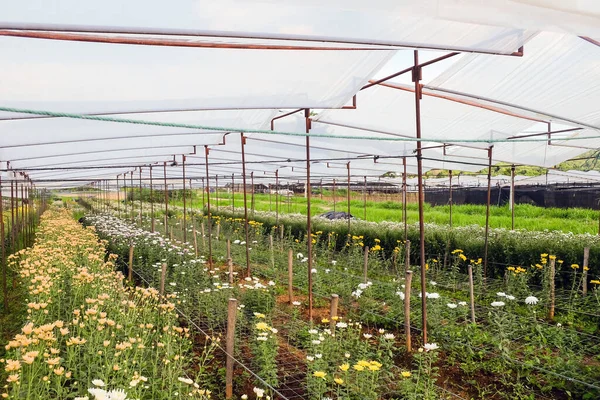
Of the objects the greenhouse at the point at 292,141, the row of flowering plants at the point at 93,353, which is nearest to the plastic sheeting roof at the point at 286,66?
the greenhouse at the point at 292,141

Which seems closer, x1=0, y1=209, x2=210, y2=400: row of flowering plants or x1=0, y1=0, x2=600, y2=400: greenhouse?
x1=0, y1=0, x2=600, y2=400: greenhouse

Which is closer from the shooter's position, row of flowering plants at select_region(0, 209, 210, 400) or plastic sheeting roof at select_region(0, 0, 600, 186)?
plastic sheeting roof at select_region(0, 0, 600, 186)

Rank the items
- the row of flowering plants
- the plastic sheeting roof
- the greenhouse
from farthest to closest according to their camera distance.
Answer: the row of flowering plants
the greenhouse
the plastic sheeting roof

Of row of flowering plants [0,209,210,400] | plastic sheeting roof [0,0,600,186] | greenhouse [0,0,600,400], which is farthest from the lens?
row of flowering plants [0,209,210,400]

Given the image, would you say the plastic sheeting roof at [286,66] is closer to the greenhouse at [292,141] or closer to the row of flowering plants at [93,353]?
the greenhouse at [292,141]

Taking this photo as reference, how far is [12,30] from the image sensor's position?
2.51 meters

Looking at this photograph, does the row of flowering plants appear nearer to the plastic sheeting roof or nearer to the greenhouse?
the greenhouse

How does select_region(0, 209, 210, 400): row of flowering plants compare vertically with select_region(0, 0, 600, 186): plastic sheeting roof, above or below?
below

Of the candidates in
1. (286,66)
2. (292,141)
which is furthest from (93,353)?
(292,141)

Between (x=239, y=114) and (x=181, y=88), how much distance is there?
1800 millimetres

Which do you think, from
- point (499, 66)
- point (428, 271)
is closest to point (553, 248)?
point (428, 271)

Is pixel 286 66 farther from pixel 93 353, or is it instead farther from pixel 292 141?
pixel 292 141

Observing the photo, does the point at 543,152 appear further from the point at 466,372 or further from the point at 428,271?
the point at 466,372

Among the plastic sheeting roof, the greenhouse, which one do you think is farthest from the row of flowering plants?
the plastic sheeting roof
